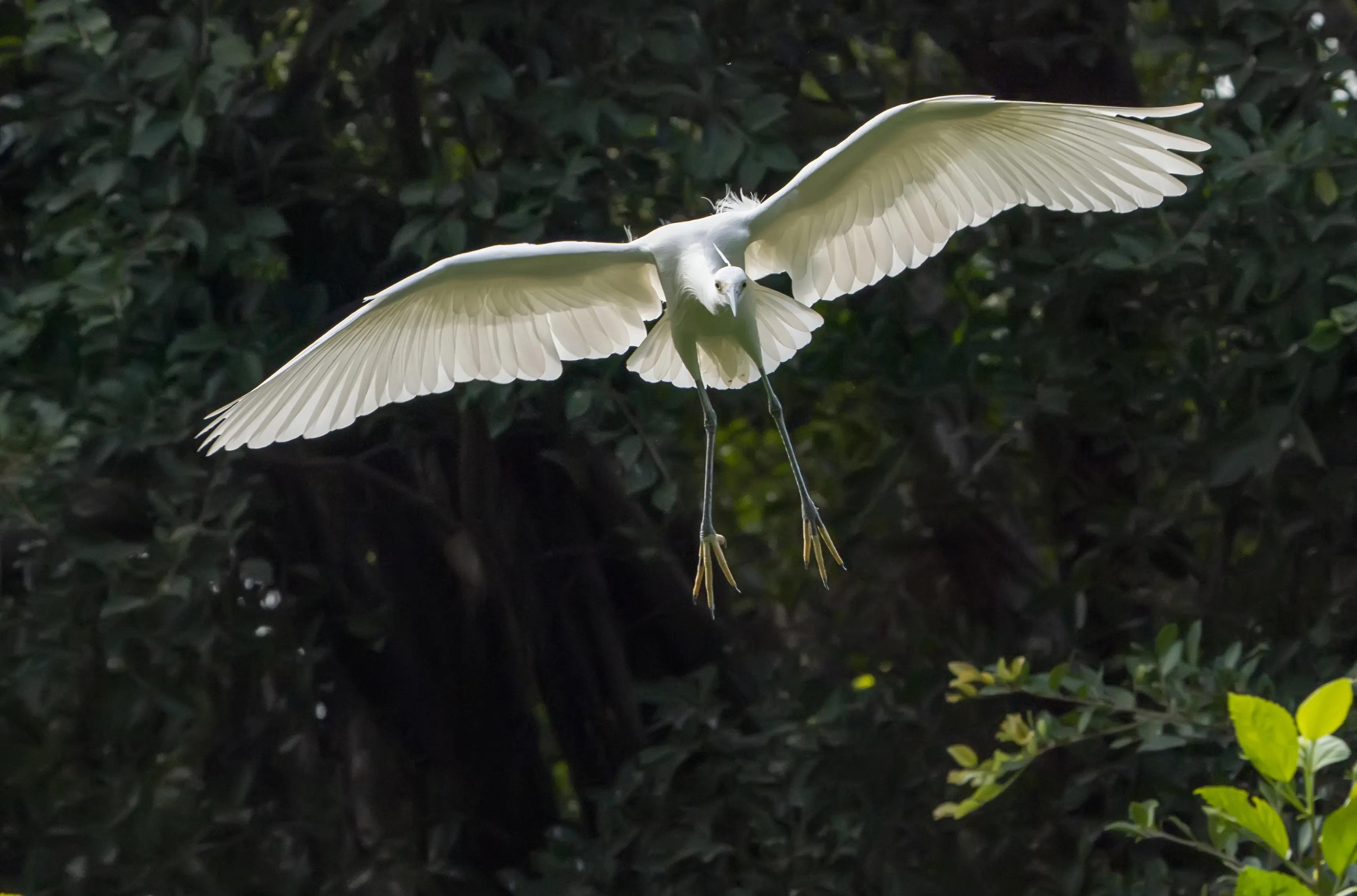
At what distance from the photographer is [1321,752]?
2.00 metres

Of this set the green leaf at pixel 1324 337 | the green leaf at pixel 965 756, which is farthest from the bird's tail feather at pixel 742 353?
the green leaf at pixel 1324 337

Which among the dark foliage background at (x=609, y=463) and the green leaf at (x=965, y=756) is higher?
the dark foliage background at (x=609, y=463)

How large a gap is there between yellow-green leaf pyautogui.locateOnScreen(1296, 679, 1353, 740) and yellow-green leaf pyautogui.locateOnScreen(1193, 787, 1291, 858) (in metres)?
0.09

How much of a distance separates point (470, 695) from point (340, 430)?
2.93 ft

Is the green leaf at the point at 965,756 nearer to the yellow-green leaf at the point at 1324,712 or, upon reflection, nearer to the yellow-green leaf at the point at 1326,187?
the yellow-green leaf at the point at 1326,187

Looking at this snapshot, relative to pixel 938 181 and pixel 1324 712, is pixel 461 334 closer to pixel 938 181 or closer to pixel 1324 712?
pixel 938 181

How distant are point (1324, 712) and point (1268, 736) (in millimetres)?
102

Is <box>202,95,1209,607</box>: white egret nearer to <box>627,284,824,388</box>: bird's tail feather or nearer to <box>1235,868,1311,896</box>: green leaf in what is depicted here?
<box>627,284,824,388</box>: bird's tail feather

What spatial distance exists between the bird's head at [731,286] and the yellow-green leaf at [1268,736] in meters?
1.41

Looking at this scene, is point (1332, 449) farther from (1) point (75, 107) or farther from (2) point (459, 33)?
(1) point (75, 107)

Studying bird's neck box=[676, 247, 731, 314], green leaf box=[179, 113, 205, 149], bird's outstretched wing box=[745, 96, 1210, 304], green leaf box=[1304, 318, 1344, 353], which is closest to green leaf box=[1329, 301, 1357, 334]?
green leaf box=[1304, 318, 1344, 353]

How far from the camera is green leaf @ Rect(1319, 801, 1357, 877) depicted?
5.76 ft

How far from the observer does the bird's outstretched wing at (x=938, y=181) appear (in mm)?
3104

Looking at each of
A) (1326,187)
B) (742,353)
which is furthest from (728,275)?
(1326,187)
